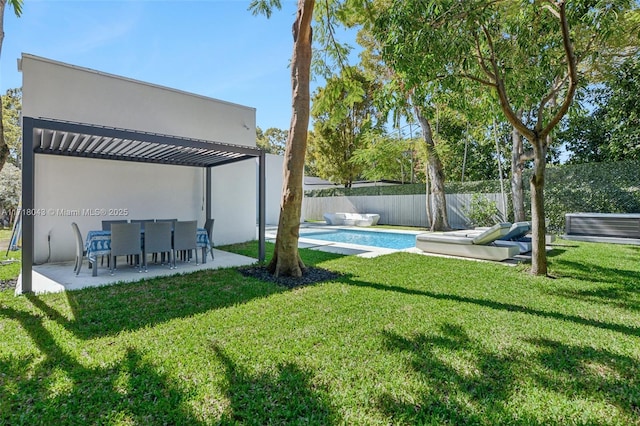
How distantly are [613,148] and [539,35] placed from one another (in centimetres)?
1283

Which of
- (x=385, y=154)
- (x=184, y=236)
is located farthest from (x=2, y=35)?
(x=385, y=154)

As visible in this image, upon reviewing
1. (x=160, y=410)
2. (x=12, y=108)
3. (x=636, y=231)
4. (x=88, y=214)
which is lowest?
(x=160, y=410)

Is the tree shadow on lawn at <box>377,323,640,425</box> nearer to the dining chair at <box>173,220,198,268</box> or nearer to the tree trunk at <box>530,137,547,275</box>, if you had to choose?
the tree trunk at <box>530,137,547,275</box>

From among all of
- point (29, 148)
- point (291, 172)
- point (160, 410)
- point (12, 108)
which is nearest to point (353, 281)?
point (291, 172)

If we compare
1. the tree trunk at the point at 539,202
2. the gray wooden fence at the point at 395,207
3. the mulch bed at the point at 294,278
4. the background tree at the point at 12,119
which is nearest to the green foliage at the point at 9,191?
the background tree at the point at 12,119

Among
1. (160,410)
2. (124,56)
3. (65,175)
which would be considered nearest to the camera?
(160,410)

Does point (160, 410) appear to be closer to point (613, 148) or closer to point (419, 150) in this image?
point (419, 150)

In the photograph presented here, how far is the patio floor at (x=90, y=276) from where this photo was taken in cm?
574

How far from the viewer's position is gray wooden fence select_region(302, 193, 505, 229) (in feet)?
55.7

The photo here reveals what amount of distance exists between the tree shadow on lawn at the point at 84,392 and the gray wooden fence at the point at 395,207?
1598cm

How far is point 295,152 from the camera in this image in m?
6.45

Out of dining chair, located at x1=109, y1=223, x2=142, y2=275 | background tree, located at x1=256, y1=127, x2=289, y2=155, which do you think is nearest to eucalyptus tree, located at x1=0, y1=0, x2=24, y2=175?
dining chair, located at x1=109, y1=223, x2=142, y2=275

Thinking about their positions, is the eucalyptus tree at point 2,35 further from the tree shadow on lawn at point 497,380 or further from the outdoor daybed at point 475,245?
the outdoor daybed at point 475,245

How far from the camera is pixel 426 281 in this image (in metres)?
6.04
